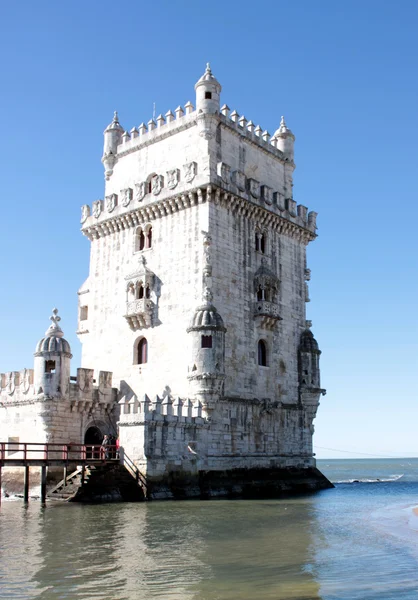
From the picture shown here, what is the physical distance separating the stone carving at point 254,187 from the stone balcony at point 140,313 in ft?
27.9

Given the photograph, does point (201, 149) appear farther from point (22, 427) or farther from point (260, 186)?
point (22, 427)

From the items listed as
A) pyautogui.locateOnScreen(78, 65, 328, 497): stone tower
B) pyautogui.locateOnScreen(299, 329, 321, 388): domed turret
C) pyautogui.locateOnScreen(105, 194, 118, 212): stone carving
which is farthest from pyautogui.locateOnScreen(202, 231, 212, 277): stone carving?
pyautogui.locateOnScreen(299, 329, 321, 388): domed turret

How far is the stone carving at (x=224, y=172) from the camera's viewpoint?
38.6 metres

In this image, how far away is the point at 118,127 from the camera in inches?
1795

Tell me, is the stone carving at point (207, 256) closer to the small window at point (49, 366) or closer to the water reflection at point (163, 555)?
the small window at point (49, 366)

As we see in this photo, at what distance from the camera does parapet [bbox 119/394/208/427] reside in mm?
32062

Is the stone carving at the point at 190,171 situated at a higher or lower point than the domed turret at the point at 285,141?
lower

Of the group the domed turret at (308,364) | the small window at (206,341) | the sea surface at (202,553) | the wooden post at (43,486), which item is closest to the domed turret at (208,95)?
the small window at (206,341)

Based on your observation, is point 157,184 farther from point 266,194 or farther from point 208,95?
point 266,194

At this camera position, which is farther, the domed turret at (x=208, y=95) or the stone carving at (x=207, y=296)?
the domed turret at (x=208, y=95)

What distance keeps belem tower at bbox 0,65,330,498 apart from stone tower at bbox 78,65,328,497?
88 millimetres

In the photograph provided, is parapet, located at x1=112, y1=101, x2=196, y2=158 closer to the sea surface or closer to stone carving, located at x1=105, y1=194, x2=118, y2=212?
stone carving, located at x1=105, y1=194, x2=118, y2=212

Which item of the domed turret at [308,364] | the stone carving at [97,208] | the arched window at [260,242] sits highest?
the stone carving at [97,208]

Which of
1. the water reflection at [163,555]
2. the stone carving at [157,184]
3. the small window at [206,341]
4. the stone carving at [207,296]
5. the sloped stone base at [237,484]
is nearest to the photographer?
the water reflection at [163,555]
